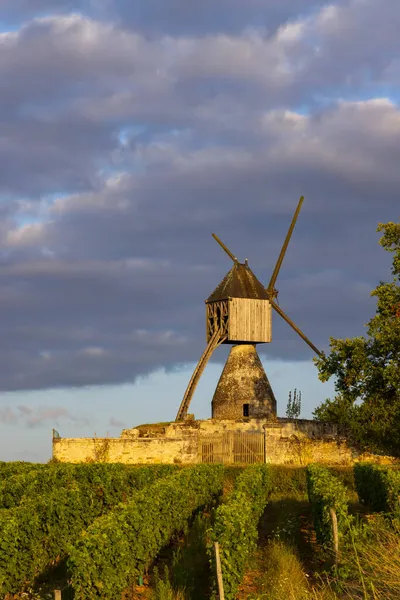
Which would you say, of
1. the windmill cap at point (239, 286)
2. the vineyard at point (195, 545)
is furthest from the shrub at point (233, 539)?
the windmill cap at point (239, 286)

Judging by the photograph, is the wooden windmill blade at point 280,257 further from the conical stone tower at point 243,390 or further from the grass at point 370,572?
the grass at point 370,572

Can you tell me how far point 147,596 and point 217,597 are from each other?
8.12 feet

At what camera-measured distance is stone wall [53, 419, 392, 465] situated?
151 ft

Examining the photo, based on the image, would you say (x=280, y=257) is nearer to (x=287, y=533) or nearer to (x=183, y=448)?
(x=183, y=448)

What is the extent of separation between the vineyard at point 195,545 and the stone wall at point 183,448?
14.3 meters

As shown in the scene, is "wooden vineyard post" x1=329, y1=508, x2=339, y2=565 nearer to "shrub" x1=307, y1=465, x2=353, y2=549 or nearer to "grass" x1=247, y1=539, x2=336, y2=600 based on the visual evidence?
"shrub" x1=307, y1=465, x2=353, y2=549

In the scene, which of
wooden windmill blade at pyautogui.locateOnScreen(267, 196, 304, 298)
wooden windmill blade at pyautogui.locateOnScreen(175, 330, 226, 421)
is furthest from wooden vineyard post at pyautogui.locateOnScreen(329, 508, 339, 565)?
wooden windmill blade at pyautogui.locateOnScreen(267, 196, 304, 298)

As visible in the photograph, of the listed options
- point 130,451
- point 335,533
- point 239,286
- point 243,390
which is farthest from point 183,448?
point 335,533

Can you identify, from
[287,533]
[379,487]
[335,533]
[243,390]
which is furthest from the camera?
[243,390]

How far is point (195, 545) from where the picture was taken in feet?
78.8

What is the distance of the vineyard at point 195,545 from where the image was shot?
17438mm

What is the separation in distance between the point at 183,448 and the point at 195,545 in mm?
22496

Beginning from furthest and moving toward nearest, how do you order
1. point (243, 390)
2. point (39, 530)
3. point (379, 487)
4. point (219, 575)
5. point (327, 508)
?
point (243, 390) < point (379, 487) < point (39, 530) < point (327, 508) < point (219, 575)

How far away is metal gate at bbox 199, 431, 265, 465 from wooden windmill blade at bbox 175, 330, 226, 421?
22.6 ft
